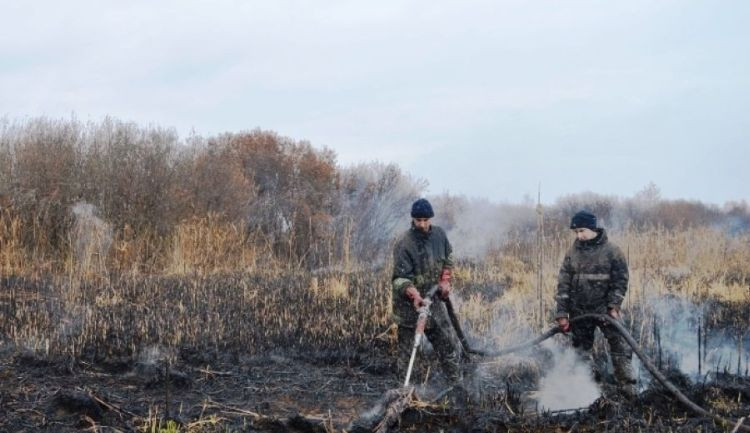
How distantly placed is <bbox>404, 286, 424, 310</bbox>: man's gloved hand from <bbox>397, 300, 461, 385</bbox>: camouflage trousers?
0.40 m

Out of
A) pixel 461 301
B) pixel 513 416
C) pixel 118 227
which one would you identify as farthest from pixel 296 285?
pixel 513 416

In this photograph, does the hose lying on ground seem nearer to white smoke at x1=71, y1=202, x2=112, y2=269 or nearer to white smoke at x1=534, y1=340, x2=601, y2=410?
white smoke at x1=534, y1=340, x2=601, y2=410

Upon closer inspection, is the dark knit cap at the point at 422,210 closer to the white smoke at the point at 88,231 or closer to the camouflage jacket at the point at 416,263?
the camouflage jacket at the point at 416,263

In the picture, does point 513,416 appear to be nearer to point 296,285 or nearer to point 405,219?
point 296,285

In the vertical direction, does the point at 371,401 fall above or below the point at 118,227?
Answer: below

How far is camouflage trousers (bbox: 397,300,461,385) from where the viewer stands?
23.5 ft

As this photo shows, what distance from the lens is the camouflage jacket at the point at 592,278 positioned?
7.13 m

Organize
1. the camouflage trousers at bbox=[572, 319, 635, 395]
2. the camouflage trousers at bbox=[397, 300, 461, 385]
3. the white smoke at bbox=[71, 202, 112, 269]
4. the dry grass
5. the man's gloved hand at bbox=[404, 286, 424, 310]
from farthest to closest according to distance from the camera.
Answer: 1. the white smoke at bbox=[71, 202, 112, 269]
2. the dry grass
3. the camouflage trousers at bbox=[397, 300, 461, 385]
4. the camouflage trousers at bbox=[572, 319, 635, 395]
5. the man's gloved hand at bbox=[404, 286, 424, 310]

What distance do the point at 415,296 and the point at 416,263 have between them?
573 mm

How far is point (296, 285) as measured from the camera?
42.9 feet

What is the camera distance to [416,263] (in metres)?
7.18

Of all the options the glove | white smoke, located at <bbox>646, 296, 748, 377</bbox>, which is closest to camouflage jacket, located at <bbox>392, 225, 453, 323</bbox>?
the glove

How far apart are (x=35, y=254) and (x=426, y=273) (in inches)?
410

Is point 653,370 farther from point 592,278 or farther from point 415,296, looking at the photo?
point 415,296
